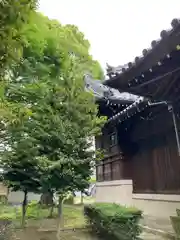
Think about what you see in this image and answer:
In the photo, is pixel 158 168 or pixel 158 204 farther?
pixel 158 168

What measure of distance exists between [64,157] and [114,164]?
626 centimetres

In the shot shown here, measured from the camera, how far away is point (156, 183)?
8664 mm

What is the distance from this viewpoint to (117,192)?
10781 mm

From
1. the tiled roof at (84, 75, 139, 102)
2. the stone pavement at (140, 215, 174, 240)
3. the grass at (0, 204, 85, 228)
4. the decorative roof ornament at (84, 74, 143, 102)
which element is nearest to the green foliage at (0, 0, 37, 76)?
the stone pavement at (140, 215, 174, 240)

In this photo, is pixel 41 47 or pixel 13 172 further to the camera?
pixel 13 172

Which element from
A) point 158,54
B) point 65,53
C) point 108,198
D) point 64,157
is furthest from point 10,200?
point 158,54

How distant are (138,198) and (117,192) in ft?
4.85

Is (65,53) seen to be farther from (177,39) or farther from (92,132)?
(177,39)

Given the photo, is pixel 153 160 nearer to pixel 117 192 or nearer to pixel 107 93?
pixel 117 192

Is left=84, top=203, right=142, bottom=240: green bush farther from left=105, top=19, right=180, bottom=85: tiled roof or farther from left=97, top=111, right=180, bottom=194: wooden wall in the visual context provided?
left=105, top=19, right=180, bottom=85: tiled roof

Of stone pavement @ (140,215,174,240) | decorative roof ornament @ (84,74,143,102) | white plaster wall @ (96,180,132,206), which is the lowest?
stone pavement @ (140,215,174,240)

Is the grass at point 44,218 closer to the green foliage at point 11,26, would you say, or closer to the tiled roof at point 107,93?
the tiled roof at point 107,93

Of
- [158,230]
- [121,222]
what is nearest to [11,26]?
[121,222]

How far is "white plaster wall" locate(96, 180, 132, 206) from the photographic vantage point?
32.8ft
